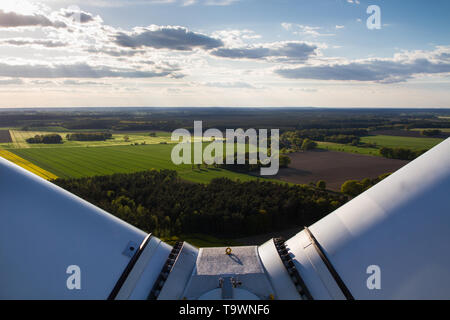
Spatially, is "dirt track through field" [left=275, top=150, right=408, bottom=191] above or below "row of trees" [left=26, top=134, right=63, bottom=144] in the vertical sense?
below

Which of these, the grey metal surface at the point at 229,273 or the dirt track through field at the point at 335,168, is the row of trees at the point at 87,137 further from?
the grey metal surface at the point at 229,273

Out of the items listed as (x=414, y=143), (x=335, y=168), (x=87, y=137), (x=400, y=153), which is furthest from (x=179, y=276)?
(x=87, y=137)

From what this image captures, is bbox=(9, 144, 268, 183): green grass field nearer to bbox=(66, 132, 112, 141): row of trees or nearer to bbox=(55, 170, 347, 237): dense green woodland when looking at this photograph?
bbox=(55, 170, 347, 237): dense green woodland

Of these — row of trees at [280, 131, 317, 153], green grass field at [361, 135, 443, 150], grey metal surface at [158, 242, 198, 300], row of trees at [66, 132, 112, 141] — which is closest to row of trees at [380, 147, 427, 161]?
green grass field at [361, 135, 443, 150]

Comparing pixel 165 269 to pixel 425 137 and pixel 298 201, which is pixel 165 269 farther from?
pixel 425 137

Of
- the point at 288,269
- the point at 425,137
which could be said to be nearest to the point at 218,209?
the point at 288,269

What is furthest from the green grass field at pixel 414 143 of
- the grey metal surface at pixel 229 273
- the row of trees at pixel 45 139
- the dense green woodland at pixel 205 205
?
the row of trees at pixel 45 139
